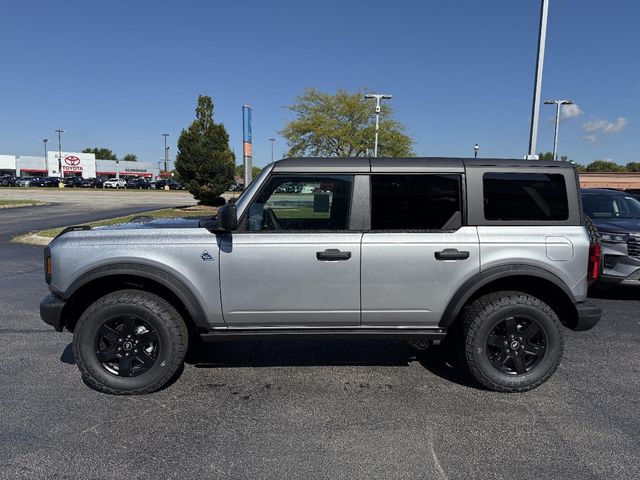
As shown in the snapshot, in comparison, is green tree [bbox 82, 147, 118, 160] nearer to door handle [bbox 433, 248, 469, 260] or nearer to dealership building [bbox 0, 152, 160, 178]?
dealership building [bbox 0, 152, 160, 178]

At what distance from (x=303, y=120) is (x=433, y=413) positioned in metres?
29.8

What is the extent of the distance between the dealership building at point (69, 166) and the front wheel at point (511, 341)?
9290 cm

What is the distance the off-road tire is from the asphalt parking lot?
0.11m

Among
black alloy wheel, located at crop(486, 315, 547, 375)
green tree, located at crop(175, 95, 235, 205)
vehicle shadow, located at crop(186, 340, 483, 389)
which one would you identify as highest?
green tree, located at crop(175, 95, 235, 205)

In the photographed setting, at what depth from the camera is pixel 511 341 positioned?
3625 mm

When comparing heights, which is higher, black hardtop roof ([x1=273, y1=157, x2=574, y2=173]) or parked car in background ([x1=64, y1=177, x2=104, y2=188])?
parked car in background ([x1=64, y1=177, x2=104, y2=188])

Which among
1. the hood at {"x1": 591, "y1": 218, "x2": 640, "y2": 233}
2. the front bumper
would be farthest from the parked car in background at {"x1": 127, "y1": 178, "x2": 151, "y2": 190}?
the front bumper

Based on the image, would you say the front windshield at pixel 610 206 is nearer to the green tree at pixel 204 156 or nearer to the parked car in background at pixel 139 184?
the green tree at pixel 204 156

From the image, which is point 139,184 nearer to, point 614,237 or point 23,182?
point 23,182

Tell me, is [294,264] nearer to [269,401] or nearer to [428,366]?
[269,401]

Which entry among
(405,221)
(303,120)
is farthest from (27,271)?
(303,120)

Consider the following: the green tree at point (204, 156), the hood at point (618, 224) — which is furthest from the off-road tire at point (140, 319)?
the green tree at point (204, 156)

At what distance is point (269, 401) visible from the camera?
3506 mm

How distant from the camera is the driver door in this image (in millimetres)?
3449
